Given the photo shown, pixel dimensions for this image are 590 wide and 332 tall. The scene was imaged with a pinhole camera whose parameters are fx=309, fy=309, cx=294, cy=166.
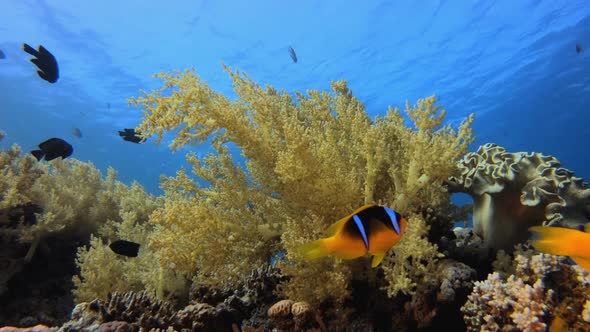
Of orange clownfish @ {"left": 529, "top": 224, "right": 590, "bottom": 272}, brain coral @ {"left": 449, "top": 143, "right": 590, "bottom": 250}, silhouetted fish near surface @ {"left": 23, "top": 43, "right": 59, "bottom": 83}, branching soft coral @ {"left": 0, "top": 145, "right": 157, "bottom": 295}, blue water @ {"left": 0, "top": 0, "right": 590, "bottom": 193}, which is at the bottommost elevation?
orange clownfish @ {"left": 529, "top": 224, "right": 590, "bottom": 272}

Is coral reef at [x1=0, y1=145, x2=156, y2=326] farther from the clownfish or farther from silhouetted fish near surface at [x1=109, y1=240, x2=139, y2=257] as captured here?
the clownfish

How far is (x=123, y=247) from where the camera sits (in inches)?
172

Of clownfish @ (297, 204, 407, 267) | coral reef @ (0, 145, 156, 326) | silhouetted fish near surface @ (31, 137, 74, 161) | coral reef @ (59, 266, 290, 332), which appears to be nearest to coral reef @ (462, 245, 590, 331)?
clownfish @ (297, 204, 407, 267)

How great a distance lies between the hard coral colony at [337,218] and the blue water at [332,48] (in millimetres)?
26951

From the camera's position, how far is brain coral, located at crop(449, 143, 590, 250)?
116 inches

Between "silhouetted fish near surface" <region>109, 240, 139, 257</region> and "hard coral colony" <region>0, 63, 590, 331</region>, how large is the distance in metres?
1.03

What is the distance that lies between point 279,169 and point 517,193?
246cm

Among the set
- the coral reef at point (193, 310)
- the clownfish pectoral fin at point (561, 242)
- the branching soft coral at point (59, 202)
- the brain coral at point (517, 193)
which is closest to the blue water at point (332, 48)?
the branching soft coral at point (59, 202)

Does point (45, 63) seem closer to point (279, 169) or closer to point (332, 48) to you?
point (279, 169)

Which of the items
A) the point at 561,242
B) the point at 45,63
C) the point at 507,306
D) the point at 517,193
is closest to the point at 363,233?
the point at 561,242

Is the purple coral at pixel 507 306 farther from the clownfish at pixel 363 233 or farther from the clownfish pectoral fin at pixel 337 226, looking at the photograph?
the clownfish pectoral fin at pixel 337 226

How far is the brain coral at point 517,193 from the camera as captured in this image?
296 cm

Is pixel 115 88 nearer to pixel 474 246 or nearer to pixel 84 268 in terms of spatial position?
pixel 84 268

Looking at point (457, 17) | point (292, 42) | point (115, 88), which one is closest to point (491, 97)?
point (457, 17)
